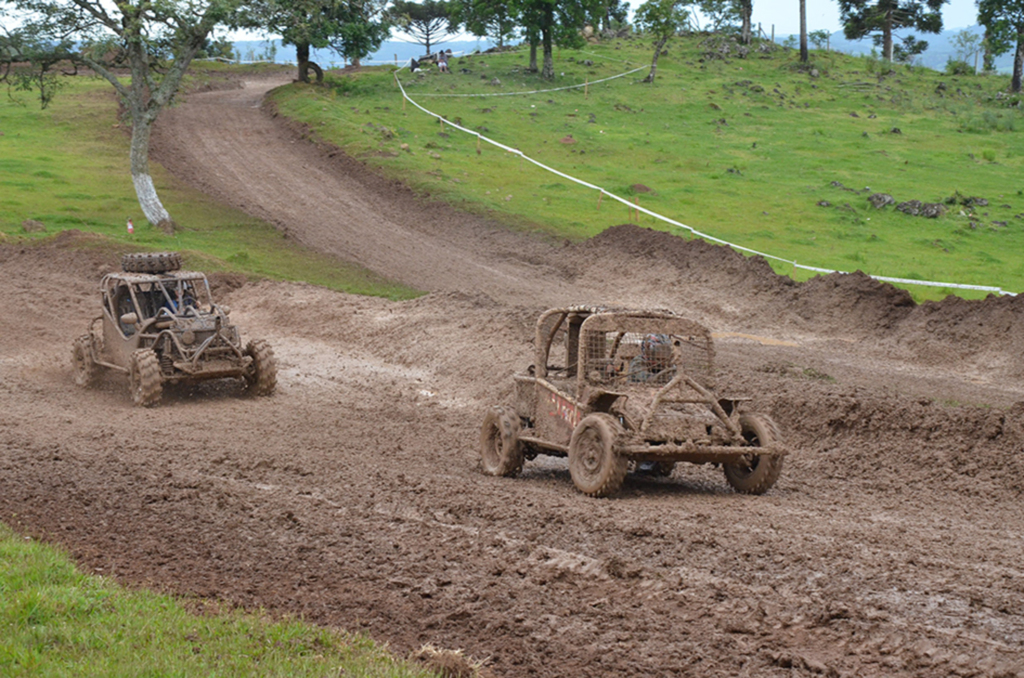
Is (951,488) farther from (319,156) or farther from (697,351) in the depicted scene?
(319,156)

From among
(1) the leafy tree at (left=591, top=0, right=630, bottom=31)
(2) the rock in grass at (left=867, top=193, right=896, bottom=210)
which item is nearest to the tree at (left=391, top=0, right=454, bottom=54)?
(1) the leafy tree at (left=591, top=0, right=630, bottom=31)

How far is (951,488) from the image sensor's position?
12203mm

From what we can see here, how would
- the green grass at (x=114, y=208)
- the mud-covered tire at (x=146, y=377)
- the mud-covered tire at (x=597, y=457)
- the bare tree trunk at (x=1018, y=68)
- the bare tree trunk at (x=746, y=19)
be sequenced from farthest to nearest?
the bare tree trunk at (x=746, y=19) → the bare tree trunk at (x=1018, y=68) → the green grass at (x=114, y=208) → the mud-covered tire at (x=146, y=377) → the mud-covered tire at (x=597, y=457)

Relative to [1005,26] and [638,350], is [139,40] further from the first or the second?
[1005,26]

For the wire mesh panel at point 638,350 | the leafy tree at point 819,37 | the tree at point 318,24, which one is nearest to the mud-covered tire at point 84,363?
the wire mesh panel at point 638,350

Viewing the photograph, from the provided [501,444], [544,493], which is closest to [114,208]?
[501,444]

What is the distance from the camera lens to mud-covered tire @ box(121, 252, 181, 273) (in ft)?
61.0

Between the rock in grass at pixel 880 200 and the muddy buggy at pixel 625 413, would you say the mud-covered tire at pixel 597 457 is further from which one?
the rock in grass at pixel 880 200

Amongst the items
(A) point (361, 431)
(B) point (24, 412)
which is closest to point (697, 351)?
(A) point (361, 431)

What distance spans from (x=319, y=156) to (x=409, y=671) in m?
Result: 36.3

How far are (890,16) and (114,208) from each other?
6191 centimetres

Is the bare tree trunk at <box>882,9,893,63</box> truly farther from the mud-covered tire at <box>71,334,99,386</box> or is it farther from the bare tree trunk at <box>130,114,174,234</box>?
the mud-covered tire at <box>71,334,99,386</box>

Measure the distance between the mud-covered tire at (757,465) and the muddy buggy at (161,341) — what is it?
31.1 feet

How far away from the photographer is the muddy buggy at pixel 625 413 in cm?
1068
